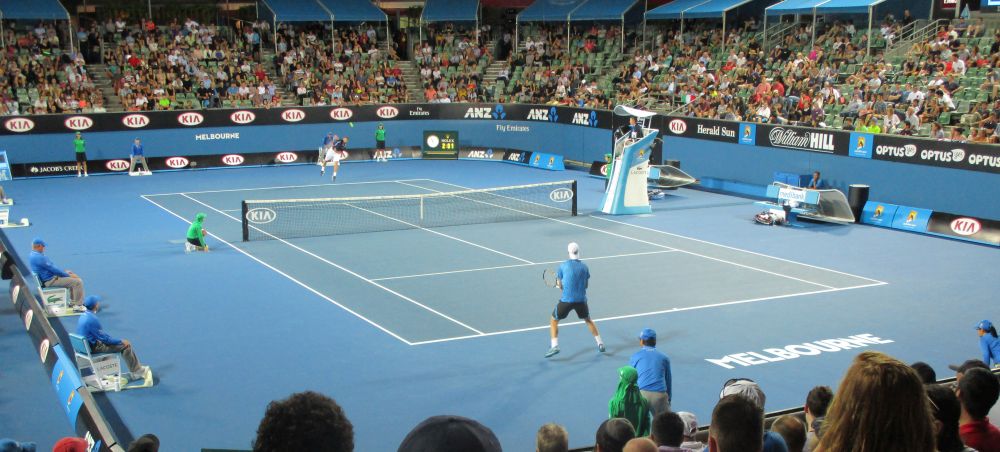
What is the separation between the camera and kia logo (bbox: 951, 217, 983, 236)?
27.5 m

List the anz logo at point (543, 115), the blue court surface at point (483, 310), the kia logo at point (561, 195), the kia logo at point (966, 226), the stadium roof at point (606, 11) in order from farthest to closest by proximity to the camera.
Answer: the stadium roof at point (606, 11)
the anz logo at point (543, 115)
the kia logo at point (561, 195)
the kia logo at point (966, 226)
the blue court surface at point (483, 310)

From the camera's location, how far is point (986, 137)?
1104 inches

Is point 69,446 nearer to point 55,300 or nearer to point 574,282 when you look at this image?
point 574,282

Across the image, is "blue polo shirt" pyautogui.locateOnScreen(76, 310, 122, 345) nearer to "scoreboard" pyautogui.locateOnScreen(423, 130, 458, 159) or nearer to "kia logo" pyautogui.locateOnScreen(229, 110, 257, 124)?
"kia logo" pyautogui.locateOnScreen(229, 110, 257, 124)

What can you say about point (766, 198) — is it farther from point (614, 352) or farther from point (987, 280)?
point (614, 352)

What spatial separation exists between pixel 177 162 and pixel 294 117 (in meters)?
5.64

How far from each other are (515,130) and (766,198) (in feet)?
50.2

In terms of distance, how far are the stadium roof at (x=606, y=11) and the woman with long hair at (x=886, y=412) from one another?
150 feet

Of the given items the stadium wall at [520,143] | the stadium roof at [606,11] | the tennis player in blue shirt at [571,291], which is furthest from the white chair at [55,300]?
the stadium roof at [606,11]

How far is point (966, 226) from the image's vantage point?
27.7m

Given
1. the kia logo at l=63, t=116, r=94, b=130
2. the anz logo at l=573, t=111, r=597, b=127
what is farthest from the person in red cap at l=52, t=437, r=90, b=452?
the kia logo at l=63, t=116, r=94, b=130

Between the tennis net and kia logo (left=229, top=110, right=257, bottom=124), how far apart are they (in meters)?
12.7

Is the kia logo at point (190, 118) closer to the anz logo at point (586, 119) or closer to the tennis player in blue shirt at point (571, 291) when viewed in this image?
the anz logo at point (586, 119)

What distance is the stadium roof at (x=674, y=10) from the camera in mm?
45406
